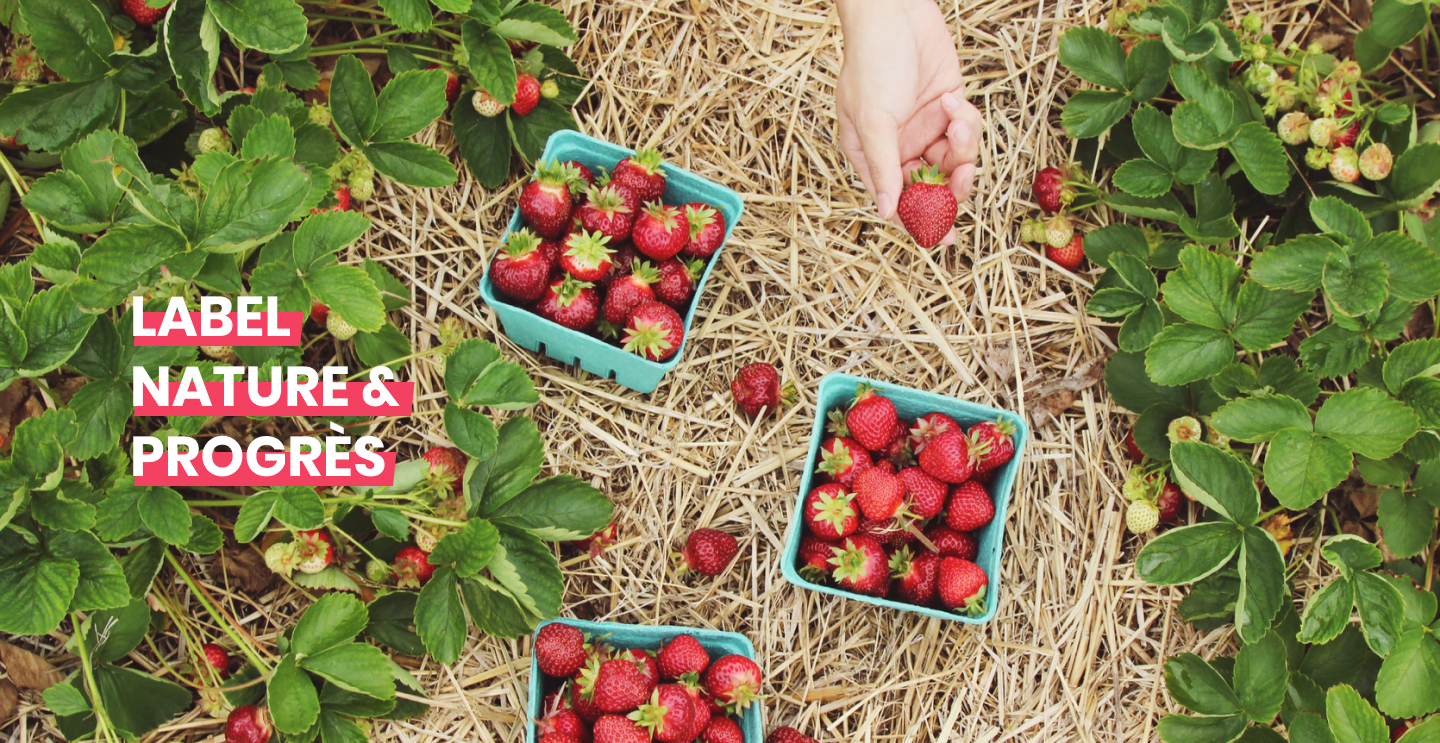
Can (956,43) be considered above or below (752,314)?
above

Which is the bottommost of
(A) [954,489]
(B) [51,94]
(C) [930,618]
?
(C) [930,618]

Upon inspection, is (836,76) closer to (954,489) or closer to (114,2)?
(954,489)

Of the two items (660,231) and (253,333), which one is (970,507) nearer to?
(660,231)

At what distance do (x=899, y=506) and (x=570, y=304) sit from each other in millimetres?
731

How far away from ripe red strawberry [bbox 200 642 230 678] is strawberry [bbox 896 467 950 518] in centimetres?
136

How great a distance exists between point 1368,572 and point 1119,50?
1.12 metres

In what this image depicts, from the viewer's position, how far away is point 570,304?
69.9 inches

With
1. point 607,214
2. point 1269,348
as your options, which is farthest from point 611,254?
point 1269,348

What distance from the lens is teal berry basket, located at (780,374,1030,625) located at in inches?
68.4

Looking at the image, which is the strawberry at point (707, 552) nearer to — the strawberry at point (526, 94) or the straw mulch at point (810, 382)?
the straw mulch at point (810, 382)

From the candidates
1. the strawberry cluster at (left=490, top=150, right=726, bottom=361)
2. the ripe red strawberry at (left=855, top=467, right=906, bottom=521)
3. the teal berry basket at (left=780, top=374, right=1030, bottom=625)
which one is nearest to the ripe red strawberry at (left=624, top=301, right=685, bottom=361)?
the strawberry cluster at (left=490, top=150, right=726, bottom=361)

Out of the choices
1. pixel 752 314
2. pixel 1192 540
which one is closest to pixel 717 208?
pixel 752 314

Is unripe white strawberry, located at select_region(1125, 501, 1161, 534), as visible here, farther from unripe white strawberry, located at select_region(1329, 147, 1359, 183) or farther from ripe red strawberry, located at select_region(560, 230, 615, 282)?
ripe red strawberry, located at select_region(560, 230, 615, 282)

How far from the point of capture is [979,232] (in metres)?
2.07
